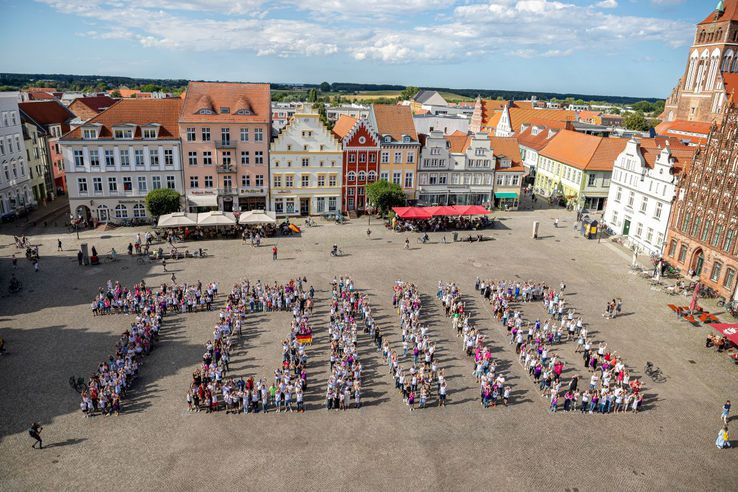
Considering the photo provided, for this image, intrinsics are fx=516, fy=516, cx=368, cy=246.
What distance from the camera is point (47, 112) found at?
67688 millimetres

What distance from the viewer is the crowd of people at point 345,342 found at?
A: 24156mm

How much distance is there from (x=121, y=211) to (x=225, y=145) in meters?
12.8

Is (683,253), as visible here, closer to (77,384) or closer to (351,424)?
(351,424)

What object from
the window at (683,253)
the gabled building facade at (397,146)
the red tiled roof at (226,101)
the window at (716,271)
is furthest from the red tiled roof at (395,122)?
the window at (716,271)

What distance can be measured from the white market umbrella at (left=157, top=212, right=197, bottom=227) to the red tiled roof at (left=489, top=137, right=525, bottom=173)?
36.9m

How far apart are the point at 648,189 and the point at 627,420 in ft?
107

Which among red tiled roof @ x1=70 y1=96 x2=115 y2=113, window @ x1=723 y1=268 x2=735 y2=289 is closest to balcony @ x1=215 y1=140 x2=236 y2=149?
red tiled roof @ x1=70 y1=96 x2=115 y2=113

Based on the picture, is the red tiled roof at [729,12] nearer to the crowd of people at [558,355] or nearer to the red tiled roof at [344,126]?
the red tiled roof at [344,126]

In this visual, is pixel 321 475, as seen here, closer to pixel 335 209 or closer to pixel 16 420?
pixel 16 420

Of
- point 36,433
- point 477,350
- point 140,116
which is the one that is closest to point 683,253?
point 477,350

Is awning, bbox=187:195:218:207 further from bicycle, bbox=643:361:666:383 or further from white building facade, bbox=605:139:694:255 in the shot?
white building facade, bbox=605:139:694:255

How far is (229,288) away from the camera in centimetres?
3772

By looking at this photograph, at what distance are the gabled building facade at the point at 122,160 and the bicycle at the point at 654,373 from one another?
46.2 m

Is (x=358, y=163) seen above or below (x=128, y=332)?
above
